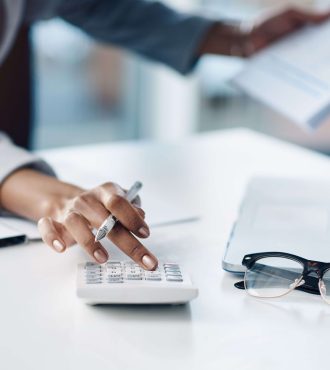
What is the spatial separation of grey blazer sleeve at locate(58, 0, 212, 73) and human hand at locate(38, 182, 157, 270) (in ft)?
2.10

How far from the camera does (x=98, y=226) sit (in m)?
0.78

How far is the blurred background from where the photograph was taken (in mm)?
3146

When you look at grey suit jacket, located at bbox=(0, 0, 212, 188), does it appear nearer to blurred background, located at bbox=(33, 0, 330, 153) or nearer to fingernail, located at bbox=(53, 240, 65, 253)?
fingernail, located at bbox=(53, 240, 65, 253)

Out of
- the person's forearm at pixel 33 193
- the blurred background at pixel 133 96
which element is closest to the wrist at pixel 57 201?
the person's forearm at pixel 33 193

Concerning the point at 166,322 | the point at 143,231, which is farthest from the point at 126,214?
the point at 166,322

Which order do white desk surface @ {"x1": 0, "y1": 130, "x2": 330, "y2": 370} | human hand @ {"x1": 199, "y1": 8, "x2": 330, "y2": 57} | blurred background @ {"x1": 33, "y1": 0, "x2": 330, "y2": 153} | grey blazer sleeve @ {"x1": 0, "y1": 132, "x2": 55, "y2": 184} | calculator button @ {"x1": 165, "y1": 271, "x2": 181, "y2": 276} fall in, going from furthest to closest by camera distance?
blurred background @ {"x1": 33, "y1": 0, "x2": 330, "y2": 153} → human hand @ {"x1": 199, "y1": 8, "x2": 330, "y2": 57} → grey blazer sleeve @ {"x1": 0, "y1": 132, "x2": 55, "y2": 184} → calculator button @ {"x1": 165, "y1": 271, "x2": 181, "y2": 276} → white desk surface @ {"x1": 0, "y1": 130, "x2": 330, "y2": 370}

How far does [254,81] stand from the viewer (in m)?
1.23

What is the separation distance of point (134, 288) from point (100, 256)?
7 cm

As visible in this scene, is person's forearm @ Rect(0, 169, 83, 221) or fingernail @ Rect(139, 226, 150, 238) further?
person's forearm @ Rect(0, 169, 83, 221)

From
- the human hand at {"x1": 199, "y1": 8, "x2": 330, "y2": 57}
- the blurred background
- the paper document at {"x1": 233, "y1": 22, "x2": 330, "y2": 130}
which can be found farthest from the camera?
the blurred background

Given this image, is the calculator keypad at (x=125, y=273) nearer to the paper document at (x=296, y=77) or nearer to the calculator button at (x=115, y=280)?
the calculator button at (x=115, y=280)

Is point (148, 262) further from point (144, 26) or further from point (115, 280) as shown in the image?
point (144, 26)

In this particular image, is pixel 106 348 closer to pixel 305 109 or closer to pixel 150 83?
pixel 305 109

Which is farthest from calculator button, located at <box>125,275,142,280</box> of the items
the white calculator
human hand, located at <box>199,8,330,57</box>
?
human hand, located at <box>199,8,330,57</box>
